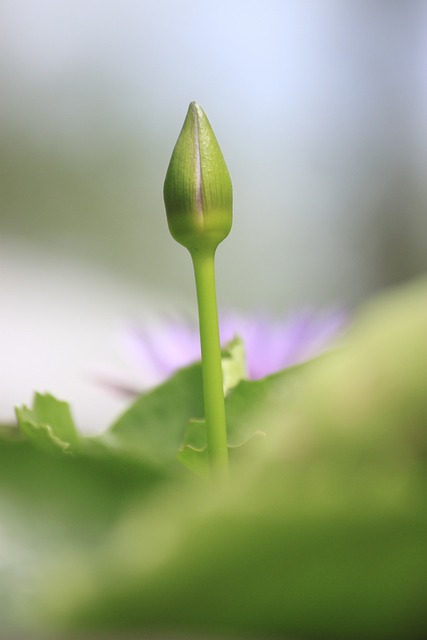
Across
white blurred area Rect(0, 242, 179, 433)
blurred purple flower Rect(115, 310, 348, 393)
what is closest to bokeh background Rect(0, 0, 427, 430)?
white blurred area Rect(0, 242, 179, 433)

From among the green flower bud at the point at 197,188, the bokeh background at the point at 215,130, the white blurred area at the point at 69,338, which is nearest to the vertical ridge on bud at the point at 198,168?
the green flower bud at the point at 197,188

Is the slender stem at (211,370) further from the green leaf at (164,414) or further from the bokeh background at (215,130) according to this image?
the bokeh background at (215,130)

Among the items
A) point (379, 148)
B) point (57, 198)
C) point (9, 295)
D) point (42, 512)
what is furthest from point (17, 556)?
point (379, 148)

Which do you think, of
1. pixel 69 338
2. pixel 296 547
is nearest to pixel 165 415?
pixel 296 547

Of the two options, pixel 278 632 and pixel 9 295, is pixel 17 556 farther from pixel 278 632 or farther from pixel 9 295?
pixel 9 295

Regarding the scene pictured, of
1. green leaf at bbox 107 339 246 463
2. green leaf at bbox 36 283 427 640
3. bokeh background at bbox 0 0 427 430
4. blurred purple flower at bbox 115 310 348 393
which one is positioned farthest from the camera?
bokeh background at bbox 0 0 427 430

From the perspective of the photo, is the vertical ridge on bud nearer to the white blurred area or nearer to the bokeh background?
the white blurred area
